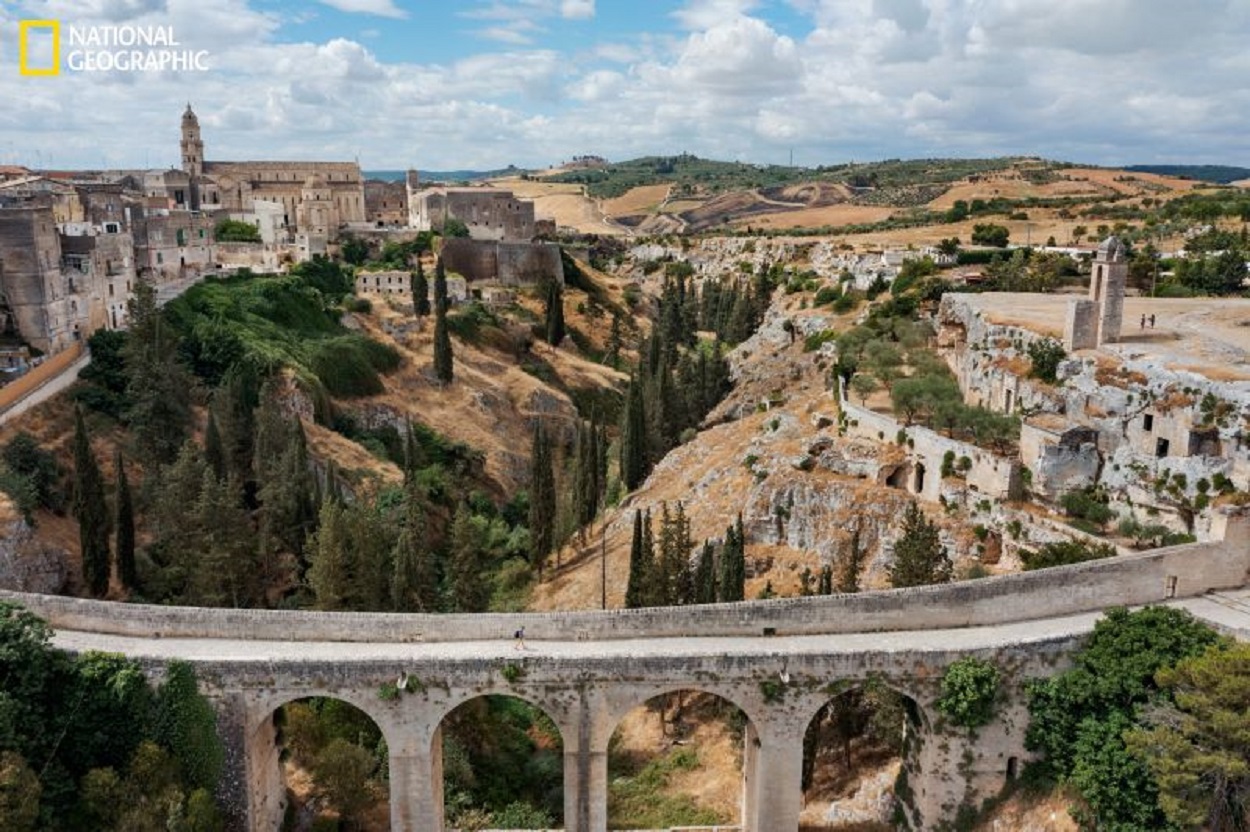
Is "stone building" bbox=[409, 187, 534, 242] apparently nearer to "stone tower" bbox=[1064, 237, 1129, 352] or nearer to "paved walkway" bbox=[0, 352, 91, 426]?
"paved walkway" bbox=[0, 352, 91, 426]

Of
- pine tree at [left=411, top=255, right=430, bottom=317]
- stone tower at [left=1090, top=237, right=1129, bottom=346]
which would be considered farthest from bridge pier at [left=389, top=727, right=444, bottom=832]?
pine tree at [left=411, top=255, right=430, bottom=317]

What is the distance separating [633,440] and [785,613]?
2364 cm

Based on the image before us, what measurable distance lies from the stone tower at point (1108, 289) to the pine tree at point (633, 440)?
66.5 feet

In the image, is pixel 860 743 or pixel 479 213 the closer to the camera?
pixel 860 743

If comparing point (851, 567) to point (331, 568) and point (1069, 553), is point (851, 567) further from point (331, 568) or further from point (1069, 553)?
point (331, 568)

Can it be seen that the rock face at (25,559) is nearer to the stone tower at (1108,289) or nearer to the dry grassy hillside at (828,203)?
the stone tower at (1108,289)

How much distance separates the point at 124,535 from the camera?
100 ft

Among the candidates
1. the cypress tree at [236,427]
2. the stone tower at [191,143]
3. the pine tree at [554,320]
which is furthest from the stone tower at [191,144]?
the cypress tree at [236,427]

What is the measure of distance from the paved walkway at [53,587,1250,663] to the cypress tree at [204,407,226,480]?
54.8 ft

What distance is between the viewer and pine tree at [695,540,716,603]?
28391mm

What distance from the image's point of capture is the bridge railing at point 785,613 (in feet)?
68.1

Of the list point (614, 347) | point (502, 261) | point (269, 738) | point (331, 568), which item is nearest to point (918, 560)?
point (269, 738)

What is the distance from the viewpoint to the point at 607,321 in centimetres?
7694

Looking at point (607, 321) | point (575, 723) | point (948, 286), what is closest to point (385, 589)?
point (575, 723)
